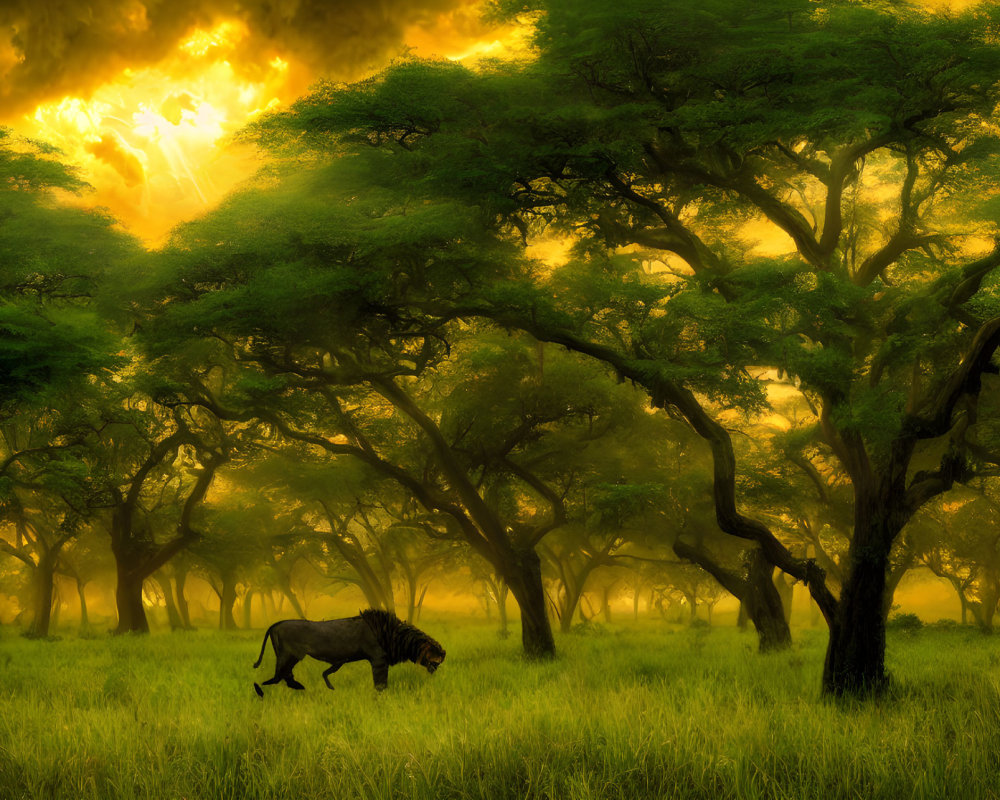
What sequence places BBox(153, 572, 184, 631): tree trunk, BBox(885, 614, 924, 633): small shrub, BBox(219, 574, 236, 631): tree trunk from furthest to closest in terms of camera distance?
BBox(219, 574, 236, 631): tree trunk
BBox(153, 572, 184, 631): tree trunk
BBox(885, 614, 924, 633): small shrub

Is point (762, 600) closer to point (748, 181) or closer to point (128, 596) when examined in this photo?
point (748, 181)

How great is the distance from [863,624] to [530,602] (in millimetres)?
8693

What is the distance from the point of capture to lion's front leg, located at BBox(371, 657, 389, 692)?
11.9 meters

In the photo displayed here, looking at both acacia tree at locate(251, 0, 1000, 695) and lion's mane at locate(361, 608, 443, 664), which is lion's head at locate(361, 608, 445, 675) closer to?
lion's mane at locate(361, 608, 443, 664)

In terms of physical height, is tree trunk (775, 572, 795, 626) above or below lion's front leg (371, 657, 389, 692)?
below

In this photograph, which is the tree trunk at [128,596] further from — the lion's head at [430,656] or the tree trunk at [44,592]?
the lion's head at [430,656]

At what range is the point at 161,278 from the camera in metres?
15.3

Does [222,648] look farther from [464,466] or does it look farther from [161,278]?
[161,278]

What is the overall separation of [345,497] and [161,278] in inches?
574

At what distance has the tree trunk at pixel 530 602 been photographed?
→ 733 inches

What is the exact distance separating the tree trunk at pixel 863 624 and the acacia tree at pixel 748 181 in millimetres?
30

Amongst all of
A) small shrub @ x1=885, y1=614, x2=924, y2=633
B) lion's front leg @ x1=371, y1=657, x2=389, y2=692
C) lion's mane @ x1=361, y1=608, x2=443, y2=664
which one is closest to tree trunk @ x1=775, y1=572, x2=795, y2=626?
small shrub @ x1=885, y1=614, x2=924, y2=633

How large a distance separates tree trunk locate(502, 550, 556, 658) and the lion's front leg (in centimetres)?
701

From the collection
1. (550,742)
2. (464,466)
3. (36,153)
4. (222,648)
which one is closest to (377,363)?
(464,466)
